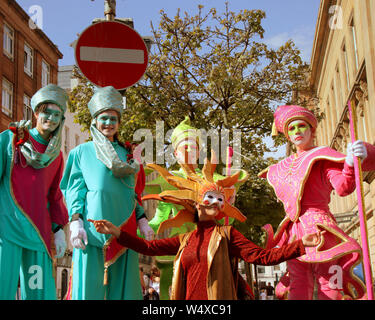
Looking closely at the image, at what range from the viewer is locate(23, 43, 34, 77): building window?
26.6 meters

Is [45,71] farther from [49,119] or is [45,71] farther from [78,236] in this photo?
[78,236]

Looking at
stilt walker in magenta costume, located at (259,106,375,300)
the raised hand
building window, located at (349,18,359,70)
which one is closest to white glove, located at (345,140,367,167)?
stilt walker in magenta costume, located at (259,106,375,300)

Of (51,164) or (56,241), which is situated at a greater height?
(51,164)

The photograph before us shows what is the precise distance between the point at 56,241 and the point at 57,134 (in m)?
0.88

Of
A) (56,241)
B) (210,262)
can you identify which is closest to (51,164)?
(56,241)

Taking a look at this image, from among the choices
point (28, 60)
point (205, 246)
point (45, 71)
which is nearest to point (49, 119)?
point (205, 246)

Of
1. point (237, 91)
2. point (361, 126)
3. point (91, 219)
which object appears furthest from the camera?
point (361, 126)

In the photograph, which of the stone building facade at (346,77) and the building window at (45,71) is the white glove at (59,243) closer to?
the stone building facade at (346,77)

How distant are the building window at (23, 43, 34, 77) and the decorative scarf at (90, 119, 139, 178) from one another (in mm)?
23463

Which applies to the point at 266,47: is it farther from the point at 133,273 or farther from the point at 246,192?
the point at 133,273

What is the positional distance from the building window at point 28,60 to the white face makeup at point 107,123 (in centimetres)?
2328

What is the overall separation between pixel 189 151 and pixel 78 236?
1.87 metres

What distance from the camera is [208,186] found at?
442 cm

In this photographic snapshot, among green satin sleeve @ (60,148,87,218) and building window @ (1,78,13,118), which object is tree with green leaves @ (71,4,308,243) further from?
building window @ (1,78,13,118)
